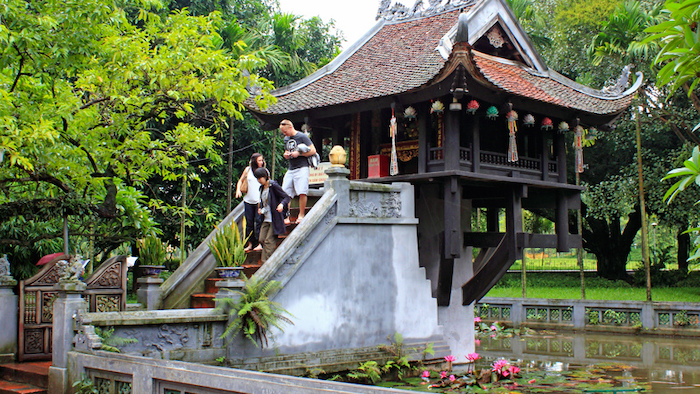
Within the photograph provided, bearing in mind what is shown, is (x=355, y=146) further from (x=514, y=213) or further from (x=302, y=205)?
(x=514, y=213)

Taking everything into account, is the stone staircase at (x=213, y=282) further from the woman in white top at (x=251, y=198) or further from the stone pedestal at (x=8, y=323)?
the stone pedestal at (x=8, y=323)

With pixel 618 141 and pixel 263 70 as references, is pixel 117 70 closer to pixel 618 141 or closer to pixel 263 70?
pixel 263 70

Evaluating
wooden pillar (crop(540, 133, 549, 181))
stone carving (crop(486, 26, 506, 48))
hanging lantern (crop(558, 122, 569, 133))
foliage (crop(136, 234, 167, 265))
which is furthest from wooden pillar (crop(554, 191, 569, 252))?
foliage (crop(136, 234, 167, 265))

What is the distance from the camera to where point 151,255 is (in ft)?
33.8

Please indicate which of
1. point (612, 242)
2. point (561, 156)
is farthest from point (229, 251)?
point (612, 242)

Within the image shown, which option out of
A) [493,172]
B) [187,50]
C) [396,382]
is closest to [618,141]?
[493,172]

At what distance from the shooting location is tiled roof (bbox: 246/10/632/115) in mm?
12648

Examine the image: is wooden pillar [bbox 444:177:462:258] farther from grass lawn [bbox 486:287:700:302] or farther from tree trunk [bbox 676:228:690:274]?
tree trunk [bbox 676:228:690:274]

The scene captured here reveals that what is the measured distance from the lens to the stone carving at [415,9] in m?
14.7

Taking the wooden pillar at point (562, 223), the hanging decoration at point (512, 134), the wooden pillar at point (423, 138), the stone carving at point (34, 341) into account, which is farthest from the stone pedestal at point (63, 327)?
the wooden pillar at point (562, 223)

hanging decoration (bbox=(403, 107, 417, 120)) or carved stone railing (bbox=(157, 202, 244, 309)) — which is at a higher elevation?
hanging decoration (bbox=(403, 107, 417, 120))

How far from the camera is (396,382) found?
10.8 meters

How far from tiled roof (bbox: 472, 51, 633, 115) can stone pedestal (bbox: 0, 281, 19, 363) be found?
845cm

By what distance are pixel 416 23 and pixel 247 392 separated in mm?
11449
